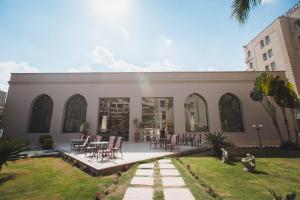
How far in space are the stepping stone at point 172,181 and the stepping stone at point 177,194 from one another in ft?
0.93

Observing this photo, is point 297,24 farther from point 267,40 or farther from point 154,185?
point 154,185

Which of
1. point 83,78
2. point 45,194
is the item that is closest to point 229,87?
point 83,78

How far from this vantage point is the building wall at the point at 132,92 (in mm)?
14688

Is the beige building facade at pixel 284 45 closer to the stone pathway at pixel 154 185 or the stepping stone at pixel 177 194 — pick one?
the stone pathway at pixel 154 185

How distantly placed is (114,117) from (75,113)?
12.7ft

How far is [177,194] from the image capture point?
11.4 feet

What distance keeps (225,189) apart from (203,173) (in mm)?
1521

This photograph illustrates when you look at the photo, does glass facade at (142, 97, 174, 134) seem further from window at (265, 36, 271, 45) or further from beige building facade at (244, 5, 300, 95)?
window at (265, 36, 271, 45)

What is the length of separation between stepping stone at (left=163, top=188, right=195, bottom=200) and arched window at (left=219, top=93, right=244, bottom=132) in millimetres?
12695

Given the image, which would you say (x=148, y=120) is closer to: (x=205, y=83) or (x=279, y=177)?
(x=205, y=83)

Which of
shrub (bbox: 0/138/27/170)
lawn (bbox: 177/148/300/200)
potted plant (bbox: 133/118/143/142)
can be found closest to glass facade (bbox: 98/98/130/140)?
potted plant (bbox: 133/118/143/142)

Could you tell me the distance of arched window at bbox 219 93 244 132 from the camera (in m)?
15.0

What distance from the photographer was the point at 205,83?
15.7 meters

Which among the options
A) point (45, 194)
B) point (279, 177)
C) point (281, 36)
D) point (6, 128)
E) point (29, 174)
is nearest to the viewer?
point (45, 194)
